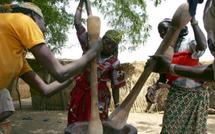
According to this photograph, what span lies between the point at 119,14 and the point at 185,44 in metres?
3.08

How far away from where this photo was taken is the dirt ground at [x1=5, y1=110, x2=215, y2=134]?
27.3 ft

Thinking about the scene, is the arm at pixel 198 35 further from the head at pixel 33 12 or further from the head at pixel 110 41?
the head at pixel 33 12

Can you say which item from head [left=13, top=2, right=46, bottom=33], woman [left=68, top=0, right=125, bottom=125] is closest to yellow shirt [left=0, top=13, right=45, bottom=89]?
head [left=13, top=2, right=46, bottom=33]

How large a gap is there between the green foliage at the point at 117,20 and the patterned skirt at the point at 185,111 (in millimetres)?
2700

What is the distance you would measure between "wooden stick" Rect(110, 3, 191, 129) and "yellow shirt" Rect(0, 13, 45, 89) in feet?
3.03

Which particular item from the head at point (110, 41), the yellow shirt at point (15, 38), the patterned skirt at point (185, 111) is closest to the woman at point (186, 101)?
the patterned skirt at point (185, 111)

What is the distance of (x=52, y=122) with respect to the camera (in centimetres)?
928

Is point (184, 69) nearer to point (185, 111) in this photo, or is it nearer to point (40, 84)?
point (40, 84)

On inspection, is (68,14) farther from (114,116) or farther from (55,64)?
(55,64)

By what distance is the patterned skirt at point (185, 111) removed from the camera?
4.34m

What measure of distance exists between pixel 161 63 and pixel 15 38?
43.1 inches

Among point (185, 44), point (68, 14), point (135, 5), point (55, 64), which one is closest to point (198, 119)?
point (185, 44)

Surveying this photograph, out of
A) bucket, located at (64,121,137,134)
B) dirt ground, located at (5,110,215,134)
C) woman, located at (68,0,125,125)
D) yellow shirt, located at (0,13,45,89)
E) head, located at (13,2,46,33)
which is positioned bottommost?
dirt ground, located at (5,110,215,134)

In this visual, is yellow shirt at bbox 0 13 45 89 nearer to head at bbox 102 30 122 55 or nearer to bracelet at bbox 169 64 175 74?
bracelet at bbox 169 64 175 74
